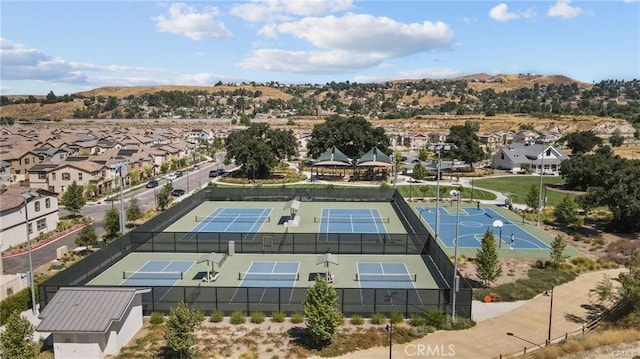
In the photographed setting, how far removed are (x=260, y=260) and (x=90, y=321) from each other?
13708 millimetres

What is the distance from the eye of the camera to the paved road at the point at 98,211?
1279 inches

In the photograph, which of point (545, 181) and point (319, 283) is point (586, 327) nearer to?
point (319, 283)

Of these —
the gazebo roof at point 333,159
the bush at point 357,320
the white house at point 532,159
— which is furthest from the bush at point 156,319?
the white house at point 532,159

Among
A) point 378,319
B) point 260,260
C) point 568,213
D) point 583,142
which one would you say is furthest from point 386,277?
point 583,142

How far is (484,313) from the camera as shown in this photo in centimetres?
2428

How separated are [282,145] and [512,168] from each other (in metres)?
39.9

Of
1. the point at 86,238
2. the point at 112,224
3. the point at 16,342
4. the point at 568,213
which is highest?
the point at 16,342

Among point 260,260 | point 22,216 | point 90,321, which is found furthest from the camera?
point 22,216

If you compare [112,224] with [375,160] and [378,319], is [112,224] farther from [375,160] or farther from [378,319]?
[375,160]

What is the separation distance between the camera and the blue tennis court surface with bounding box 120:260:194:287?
28219 millimetres

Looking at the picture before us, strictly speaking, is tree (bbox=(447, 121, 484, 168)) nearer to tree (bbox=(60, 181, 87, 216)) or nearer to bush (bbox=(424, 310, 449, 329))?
tree (bbox=(60, 181, 87, 216))

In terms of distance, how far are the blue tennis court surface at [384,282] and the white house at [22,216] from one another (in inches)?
975

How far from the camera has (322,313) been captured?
2038 cm

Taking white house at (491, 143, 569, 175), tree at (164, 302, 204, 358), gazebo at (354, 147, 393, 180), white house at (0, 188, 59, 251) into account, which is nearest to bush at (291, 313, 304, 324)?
tree at (164, 302, 204, 358)
